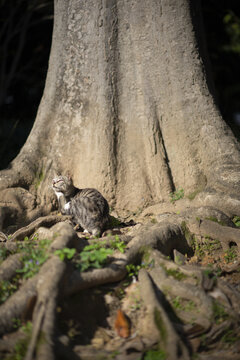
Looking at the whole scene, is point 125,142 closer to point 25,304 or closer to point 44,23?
point 25,304

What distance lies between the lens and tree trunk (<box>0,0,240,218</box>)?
6.23 metres

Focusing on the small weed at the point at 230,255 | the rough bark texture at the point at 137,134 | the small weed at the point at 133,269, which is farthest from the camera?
the rough bark texture at the point at 137,134

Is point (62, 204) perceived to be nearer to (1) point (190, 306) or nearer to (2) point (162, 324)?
(1) point (190, 306)

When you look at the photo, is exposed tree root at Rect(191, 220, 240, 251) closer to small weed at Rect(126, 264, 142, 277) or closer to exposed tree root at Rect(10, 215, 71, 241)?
small weed at Rect(126, 264, 142, 277)

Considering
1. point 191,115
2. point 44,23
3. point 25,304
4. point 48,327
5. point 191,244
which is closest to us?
point 48,327

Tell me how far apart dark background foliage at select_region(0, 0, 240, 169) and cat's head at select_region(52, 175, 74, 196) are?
7.61 metres

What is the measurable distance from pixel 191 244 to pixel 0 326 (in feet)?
9.60

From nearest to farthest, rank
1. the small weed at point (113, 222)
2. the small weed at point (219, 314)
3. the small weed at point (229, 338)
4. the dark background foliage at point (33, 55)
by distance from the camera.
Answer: the small weed at point (229, 338)
the small weed at point (219, 314)
the small weed at point (113, 222)
the dark background foliage at point (33, 55)

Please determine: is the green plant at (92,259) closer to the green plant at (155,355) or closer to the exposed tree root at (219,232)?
the green plant at (155,355)

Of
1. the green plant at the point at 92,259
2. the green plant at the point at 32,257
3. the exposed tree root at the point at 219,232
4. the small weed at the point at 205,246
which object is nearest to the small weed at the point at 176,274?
the green plant at the point at 92,259

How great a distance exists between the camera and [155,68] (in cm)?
638

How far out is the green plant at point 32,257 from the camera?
3506mm

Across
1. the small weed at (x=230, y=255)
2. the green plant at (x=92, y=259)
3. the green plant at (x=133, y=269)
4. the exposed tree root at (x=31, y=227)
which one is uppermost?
the exposed tree root at (x=31, y=227)

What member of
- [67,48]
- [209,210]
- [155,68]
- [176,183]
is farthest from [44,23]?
[209,210]
